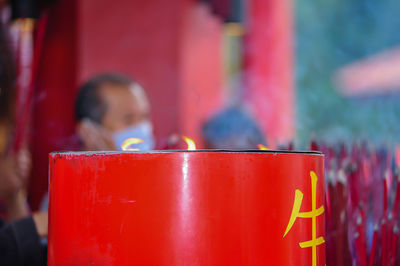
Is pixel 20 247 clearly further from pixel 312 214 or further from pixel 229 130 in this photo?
pixel 229 130

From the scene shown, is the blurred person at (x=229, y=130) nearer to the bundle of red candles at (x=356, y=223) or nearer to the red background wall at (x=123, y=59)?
the red background wall at (x=123, y=59)

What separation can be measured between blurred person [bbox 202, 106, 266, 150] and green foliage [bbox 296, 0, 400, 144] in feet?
22.2

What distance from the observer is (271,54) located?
383 centimetres

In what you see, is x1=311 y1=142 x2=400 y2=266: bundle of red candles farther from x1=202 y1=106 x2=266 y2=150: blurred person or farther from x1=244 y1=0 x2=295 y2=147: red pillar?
x1=244 y1=0 x2=295 y2=147: red pillar

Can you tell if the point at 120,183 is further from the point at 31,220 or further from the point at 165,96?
the point at 165,96

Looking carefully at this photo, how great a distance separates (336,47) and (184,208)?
9891 millimetres

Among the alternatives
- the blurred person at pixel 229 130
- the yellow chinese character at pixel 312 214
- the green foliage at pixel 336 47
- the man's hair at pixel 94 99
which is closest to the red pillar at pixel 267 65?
the blurred person at pixel 229 130

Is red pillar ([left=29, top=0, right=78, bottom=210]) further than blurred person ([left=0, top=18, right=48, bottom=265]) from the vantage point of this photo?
Yes

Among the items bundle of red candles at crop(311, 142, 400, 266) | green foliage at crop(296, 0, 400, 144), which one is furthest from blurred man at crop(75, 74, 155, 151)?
green foliage at crop(296, 0, 400, 144)

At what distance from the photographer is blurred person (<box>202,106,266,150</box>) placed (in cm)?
229

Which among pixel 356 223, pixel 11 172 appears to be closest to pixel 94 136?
pixel 11 172

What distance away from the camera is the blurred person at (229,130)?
7.51 ft

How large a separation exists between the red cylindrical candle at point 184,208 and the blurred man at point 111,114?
4.20 ft

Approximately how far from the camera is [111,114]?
1728 mm
